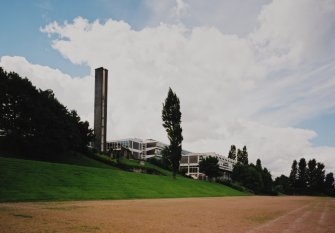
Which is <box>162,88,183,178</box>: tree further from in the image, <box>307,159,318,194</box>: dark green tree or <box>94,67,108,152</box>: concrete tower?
<box>307,159,318,194</box>: dark green tree

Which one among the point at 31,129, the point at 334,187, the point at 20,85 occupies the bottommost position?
the point at 334,187

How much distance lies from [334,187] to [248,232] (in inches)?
7295

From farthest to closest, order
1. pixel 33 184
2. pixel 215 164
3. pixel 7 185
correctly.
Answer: pixel 215 164, pixel 33 184, pixel 7 185

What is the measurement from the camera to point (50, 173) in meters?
39.2

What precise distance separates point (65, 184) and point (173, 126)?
33652 millimetres

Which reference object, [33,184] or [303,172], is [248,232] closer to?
[33,184]

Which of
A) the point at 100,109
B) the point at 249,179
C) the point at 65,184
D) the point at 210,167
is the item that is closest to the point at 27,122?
the point at 65,184

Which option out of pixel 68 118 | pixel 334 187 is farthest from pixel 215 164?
pixel 334 187

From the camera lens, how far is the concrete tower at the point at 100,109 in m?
92.9

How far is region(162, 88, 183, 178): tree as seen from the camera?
66.6 meters

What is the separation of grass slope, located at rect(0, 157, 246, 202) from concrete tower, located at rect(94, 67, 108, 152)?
135 feet

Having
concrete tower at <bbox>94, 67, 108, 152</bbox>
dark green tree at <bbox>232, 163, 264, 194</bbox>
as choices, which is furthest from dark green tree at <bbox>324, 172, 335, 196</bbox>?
concrete tower at <bbox>94, 67, 108, 152</bbox>

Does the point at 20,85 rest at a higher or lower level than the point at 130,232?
higher

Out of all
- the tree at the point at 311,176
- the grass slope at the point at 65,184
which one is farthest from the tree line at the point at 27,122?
the tree at the point at 311,176
